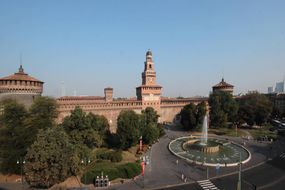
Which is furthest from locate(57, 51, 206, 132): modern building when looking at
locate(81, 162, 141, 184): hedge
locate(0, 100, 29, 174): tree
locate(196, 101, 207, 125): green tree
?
locate(81, 162, 141, 184): hedge

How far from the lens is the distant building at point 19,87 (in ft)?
140

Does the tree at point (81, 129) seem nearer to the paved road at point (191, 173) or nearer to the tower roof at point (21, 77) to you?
the paved road at point (191, 173)

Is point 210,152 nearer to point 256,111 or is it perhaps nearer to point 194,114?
point 194,114

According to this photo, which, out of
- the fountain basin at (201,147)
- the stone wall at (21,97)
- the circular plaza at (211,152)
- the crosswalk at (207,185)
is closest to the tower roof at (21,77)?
the stone wall at (21,97)

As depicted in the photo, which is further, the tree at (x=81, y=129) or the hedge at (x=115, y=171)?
the tree at (x=81, y=129)

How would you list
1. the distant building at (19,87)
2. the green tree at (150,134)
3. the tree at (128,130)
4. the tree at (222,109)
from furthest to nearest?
the tree at (222,109), the distant building at (19,87), the green tree at (150,134), the tree at (128,130)

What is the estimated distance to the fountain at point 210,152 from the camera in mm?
34241

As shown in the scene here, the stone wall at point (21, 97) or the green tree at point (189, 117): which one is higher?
the stone wall at point (21, 97)

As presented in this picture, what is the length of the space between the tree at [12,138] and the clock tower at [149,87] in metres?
38.1

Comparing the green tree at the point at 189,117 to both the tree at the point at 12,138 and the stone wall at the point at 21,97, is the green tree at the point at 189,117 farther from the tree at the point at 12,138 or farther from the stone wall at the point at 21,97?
the tree at the point at 12,138

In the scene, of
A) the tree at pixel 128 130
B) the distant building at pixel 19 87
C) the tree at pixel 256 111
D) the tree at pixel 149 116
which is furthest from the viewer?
the tree at pixel 256 111

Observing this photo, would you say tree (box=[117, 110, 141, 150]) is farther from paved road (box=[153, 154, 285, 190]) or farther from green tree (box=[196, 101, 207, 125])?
green tree (box=[196, 101, 207, 125])

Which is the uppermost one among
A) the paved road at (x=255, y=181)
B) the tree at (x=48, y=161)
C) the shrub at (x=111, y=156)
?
the tree at (x=48, y=161)

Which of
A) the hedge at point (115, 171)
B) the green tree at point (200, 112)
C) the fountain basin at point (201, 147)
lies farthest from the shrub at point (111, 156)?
the green tree at point (200, 112)
